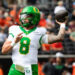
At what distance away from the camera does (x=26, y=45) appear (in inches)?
233

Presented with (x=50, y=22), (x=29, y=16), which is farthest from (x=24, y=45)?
(x=50, y=22)

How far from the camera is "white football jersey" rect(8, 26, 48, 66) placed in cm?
590

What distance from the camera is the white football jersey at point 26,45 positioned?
5898 mm

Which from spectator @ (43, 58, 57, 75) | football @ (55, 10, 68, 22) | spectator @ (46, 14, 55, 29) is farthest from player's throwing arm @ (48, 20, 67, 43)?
spectator @ (46, 14, 55, 29)

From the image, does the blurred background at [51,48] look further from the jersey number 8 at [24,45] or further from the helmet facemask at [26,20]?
the jersey number 8 at [24,45]

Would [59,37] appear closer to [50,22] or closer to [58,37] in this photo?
[58,37]

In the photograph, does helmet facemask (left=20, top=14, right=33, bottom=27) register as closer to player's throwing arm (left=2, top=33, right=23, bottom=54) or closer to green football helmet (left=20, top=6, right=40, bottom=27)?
green football helmet (left=20, top=6, right=40, bottom=27)

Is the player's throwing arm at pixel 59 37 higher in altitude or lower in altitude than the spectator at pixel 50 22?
higher

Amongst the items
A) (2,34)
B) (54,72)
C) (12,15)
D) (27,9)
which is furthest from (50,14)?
(27,9)

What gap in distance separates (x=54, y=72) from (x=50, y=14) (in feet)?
13.4

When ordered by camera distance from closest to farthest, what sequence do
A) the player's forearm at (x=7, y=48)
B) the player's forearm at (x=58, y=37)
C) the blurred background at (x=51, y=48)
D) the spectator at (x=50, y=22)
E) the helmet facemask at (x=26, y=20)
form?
1. the player's forearm at (x=7, y=48)
2. the player's forearm at (x=58, y=37)
3. the helmet facemask at (x=26, y=20)
4. the blurred background at (x=51, y=48)
5. the spectator at (x=50, y=22)

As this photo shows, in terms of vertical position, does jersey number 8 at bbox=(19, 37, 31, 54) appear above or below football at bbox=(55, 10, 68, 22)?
below

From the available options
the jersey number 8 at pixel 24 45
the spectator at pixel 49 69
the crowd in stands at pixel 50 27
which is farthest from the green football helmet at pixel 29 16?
the crowd in stands at pixel 50 27

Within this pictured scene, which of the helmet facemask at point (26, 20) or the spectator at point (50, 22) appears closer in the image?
the helmet facemask at point (26, 20)
